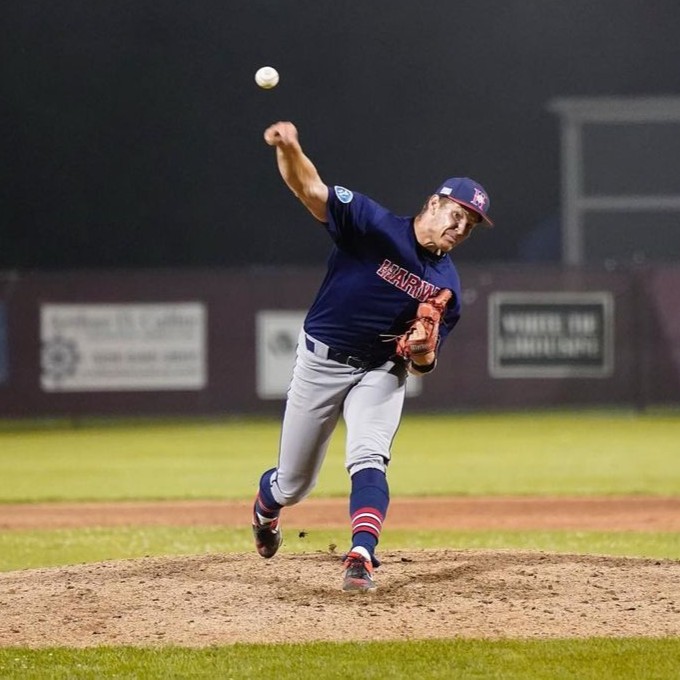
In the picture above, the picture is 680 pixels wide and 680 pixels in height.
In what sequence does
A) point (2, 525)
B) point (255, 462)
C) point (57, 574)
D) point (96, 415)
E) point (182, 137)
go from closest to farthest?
point (57, 574), point (2, 525), point (255, 462), point (96, 415), point (182, 137)

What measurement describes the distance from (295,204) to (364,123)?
2.07m

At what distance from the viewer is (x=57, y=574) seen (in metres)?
6.33

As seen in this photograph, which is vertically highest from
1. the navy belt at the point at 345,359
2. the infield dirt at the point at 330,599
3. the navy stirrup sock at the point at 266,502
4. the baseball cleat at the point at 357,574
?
the navy belt at the point at 345,359

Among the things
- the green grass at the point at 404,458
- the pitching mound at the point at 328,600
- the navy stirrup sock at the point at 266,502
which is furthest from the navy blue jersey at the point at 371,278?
the green grass at the point at 404,458

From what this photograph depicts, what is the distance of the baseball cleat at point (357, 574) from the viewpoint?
5.64 m

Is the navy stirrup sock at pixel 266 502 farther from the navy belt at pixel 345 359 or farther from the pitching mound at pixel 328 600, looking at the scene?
the navy belt at pixel 345 359

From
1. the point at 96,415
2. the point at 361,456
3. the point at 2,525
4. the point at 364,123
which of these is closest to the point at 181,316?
the point at 96,415

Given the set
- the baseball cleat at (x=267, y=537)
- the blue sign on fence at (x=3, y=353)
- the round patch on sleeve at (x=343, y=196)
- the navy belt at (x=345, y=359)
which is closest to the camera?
the round patch on sleeve at (x=343, y=196)

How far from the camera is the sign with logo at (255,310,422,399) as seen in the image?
17188 millimetres

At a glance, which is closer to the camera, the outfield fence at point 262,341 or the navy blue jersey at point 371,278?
the navy blue jersey at point 371,278

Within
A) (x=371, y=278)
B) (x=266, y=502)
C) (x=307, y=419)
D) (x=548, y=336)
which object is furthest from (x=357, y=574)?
(x=548, y=336)

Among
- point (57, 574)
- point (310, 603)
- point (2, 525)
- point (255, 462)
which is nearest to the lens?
point (310, 603)

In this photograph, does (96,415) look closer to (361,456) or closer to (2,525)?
(2,525)

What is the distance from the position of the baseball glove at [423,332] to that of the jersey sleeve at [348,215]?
0.39m
